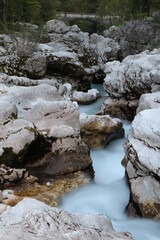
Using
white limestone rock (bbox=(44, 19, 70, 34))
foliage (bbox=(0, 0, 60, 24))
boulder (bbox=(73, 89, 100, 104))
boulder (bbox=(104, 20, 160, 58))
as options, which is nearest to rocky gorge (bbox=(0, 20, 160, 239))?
boulder (bbox=(73, 89, 100, 104))

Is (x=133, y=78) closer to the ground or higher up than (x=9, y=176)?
higher up

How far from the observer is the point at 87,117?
25.8 feet

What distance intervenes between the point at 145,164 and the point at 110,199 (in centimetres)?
142

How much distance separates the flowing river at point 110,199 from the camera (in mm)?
4578

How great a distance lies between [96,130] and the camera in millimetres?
7672

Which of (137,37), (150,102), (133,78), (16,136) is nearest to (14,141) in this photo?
(16,136)

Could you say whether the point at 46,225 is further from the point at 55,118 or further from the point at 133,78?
the point at 133,78

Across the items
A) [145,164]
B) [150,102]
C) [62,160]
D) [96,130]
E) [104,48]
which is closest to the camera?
[145,164]

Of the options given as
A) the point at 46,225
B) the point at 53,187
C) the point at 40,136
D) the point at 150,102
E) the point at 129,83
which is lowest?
the point at 53,187

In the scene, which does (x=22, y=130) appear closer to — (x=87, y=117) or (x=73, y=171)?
(x=73, y=171)

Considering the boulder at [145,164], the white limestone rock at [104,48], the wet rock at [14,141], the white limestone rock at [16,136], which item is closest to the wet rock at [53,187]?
the wet rock at [14,141]

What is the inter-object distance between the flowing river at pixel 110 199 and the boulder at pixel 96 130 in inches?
16.4

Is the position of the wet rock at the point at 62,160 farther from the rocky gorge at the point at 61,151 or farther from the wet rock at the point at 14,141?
the wet rock at the point at 14,141

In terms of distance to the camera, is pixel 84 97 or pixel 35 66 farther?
pixel 84 97
